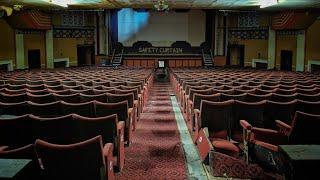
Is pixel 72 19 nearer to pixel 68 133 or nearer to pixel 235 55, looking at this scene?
pixel 235 55

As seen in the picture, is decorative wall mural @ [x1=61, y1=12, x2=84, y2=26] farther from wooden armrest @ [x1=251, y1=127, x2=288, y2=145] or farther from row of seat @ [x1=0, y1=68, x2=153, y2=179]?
wooden armrest @ [x1=251, y1=127, x2=288, y2=145]

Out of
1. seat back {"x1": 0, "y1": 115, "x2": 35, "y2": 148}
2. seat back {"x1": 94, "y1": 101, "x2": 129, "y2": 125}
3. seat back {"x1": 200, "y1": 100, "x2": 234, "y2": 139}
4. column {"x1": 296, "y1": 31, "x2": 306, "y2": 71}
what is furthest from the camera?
column {"x1": 296, "y1": 31, "x2": 306, "y2": 71}

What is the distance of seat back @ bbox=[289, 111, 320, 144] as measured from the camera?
11.6 feet

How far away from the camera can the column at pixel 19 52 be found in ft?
60.3

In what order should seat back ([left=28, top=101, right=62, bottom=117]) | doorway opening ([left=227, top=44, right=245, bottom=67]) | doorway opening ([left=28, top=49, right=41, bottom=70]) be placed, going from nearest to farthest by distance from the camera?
seat back ([left=28, top=101, right=62, bottom=117])
doorway opening ([left=28, top=49, right=41, bottom=70])
doorway opening ([left=227, top=44, right=245, bottom=67])

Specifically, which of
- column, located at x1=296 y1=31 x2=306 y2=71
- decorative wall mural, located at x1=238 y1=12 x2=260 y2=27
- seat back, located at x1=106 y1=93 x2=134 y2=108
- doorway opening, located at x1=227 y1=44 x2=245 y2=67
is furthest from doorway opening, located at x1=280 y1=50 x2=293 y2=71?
seat back, located at x1=106 y1=93 x2=134 y2=108

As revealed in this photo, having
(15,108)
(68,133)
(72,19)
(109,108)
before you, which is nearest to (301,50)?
(72,19)

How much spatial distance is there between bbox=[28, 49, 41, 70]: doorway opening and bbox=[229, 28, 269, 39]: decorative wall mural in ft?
42.3

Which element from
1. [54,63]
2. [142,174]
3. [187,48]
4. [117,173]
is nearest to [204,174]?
[142,174]

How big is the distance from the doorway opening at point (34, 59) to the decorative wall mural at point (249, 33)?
508 inches

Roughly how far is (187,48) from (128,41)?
174 inches

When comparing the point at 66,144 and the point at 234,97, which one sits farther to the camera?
the point at 234,97

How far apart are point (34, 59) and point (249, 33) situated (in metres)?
13.9

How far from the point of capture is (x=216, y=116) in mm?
4797
